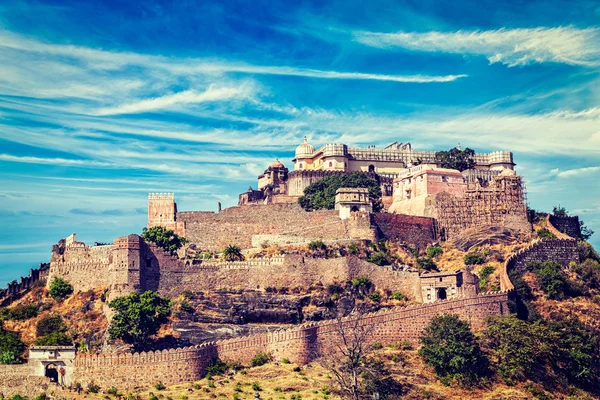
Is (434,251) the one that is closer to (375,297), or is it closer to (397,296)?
(397,296)

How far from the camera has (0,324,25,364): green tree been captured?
66.5 m

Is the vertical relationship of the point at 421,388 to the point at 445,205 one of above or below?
below

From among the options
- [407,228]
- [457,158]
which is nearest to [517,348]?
[407,228]

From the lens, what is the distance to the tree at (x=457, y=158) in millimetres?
102375

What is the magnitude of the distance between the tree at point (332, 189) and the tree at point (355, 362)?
2497cm

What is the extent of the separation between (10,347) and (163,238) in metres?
18.6

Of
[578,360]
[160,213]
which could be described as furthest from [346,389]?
[160,213]

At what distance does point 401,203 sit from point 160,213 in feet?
81.3

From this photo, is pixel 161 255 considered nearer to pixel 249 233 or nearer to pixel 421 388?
pixel 249 233

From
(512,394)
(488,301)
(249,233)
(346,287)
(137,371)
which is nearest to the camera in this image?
(137,371)

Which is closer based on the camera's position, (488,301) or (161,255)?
(488,301)

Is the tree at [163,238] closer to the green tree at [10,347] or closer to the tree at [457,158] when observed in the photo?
the green tree at [10,347]

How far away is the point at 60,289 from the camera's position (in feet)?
250

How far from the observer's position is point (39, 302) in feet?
252
